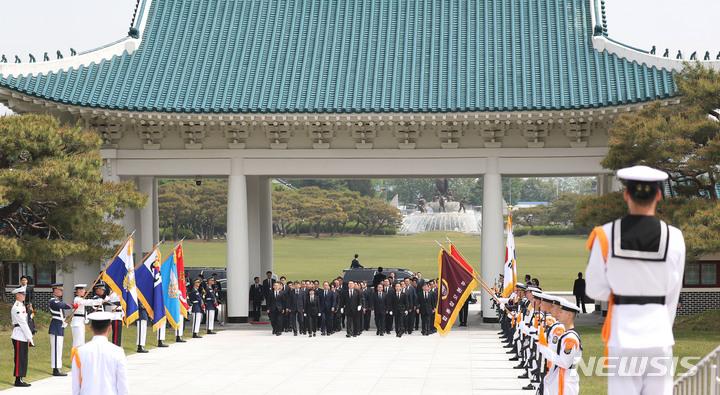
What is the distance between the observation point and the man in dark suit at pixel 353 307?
22.1m

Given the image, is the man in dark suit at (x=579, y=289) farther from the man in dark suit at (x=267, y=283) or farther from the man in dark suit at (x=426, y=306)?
the man in dark suit at (x=267, y=283)

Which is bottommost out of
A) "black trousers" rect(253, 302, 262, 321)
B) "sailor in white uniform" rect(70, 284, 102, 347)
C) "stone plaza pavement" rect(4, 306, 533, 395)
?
"stone plaza pavement" rect(4, 306, 533, 395)

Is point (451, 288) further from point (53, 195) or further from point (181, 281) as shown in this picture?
point (53, 195)

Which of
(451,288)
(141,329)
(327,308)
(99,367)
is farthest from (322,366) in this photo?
(99,367)

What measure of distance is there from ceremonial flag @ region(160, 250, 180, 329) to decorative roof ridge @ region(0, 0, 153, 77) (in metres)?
7.32

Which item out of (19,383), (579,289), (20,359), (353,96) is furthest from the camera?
(579,289)

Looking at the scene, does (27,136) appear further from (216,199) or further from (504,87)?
(216,199)

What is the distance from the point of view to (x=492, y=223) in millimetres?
23594

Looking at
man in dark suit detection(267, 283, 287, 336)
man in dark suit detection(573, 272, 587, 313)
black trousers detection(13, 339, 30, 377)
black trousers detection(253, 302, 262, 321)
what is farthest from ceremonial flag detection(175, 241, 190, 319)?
man in dark suit detection(573, 272, 587, 313)

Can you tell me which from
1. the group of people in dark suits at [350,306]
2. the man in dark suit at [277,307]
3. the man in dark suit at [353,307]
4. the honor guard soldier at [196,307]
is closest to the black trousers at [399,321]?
the group of people in dark suits at [350,306]

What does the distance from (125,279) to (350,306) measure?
7.00m

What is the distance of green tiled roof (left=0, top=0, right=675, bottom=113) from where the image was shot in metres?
22.5

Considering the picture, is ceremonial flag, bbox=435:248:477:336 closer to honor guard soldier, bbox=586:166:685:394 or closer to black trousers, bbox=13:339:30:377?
black trousers, bbox=13:339:30:377

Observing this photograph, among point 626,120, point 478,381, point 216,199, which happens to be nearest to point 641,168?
point 478,381
